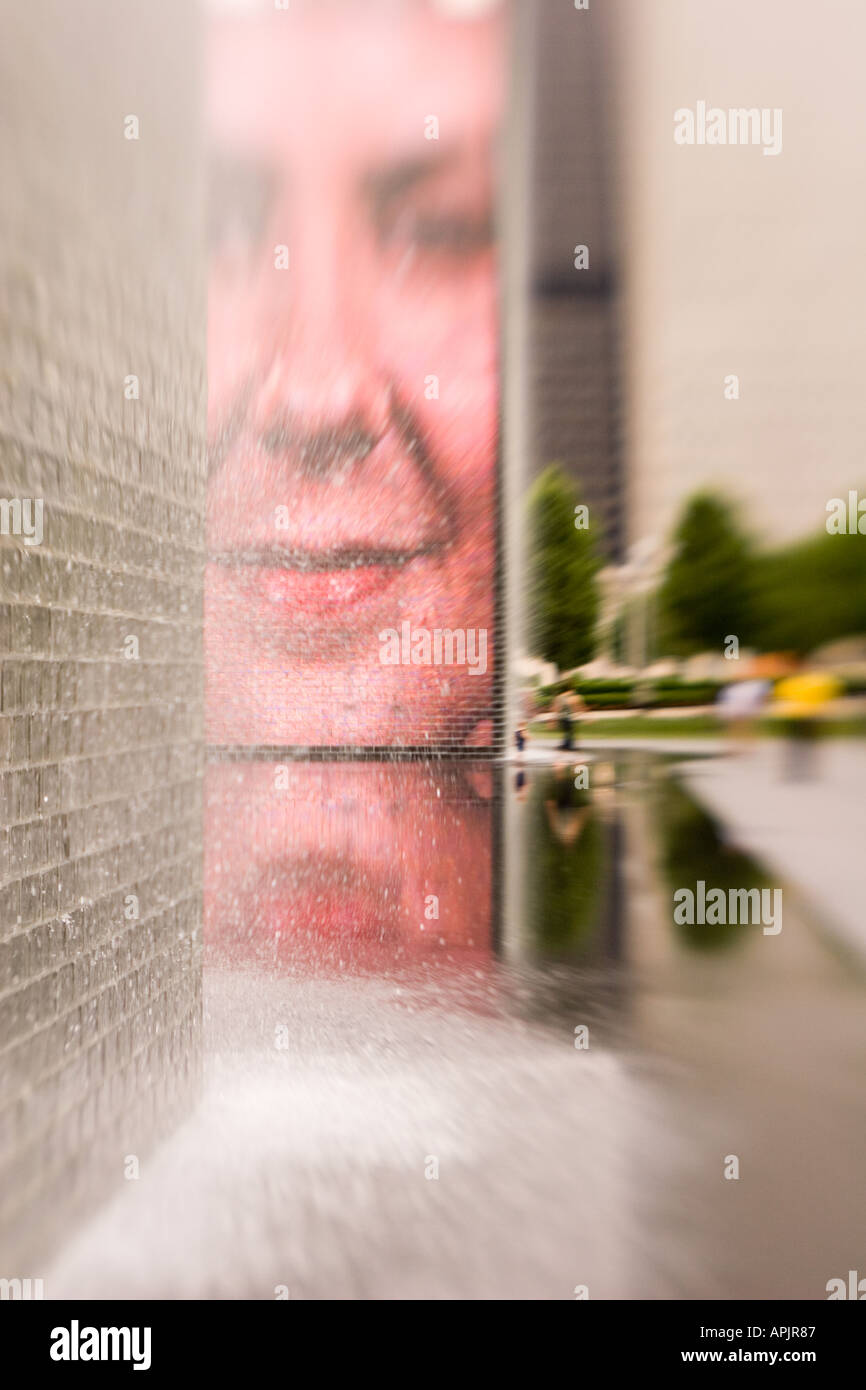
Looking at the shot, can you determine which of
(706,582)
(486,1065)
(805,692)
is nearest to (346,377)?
(706,582)

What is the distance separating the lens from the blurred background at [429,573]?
1.82 meters

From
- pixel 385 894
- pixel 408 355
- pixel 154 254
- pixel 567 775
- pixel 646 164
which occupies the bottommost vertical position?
pixel 385 894

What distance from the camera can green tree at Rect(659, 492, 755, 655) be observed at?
236cm

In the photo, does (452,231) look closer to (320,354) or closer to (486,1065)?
(320,354)

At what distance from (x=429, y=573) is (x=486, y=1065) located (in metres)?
1.21

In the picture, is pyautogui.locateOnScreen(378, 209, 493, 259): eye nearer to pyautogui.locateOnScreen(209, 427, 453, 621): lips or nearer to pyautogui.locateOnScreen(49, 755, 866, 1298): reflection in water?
pyautogui.locateOnScreen(209, 427, 453, 621): lips

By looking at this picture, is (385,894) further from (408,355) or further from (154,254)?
(154,254)

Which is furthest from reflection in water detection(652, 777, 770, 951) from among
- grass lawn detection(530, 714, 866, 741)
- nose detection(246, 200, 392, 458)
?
nose detection(246, 200, 392, 458)

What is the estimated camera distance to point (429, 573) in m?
2.54

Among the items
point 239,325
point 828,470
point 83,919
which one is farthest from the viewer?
point 239,325

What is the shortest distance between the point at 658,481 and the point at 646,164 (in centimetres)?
76

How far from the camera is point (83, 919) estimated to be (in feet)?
6.45

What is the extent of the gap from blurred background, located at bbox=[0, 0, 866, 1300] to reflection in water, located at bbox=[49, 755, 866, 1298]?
1cm
